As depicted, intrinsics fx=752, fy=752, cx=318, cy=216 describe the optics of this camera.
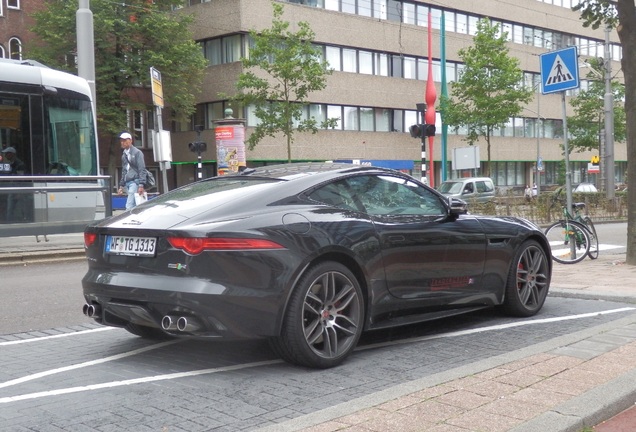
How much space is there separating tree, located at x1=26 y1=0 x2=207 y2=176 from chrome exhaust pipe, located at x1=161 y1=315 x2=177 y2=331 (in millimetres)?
36312

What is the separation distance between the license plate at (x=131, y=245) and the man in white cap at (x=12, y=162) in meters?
9.97

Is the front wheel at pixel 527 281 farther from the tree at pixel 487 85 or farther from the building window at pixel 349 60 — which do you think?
the building window at pixel 349 60

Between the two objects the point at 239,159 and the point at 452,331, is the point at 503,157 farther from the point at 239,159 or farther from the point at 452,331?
the point at 452,331

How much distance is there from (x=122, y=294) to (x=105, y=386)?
0.61 metres

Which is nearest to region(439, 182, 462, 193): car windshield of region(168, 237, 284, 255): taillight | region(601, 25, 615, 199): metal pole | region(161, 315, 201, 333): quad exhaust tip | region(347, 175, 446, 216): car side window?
region(601, 25, 615, 199): metal pole

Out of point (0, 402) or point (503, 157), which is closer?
point (0, 402)

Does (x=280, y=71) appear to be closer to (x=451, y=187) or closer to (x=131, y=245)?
(x=451, y=187)

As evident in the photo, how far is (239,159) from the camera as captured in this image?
28.8m

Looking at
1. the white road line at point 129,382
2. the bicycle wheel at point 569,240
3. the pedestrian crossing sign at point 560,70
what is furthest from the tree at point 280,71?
the white road line at point 129,382

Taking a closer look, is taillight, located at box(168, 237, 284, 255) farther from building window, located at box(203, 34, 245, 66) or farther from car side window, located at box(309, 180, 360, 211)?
building window, located at box(203, 34, 245, 66)

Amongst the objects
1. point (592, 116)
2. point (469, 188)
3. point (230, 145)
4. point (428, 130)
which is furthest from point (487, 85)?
point (428, 130)

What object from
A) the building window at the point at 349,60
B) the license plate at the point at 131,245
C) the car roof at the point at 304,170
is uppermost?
the building window at the point at 349,60

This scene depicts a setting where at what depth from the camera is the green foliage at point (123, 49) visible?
1544 inches

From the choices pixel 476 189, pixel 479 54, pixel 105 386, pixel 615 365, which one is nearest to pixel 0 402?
pixel 105 386
